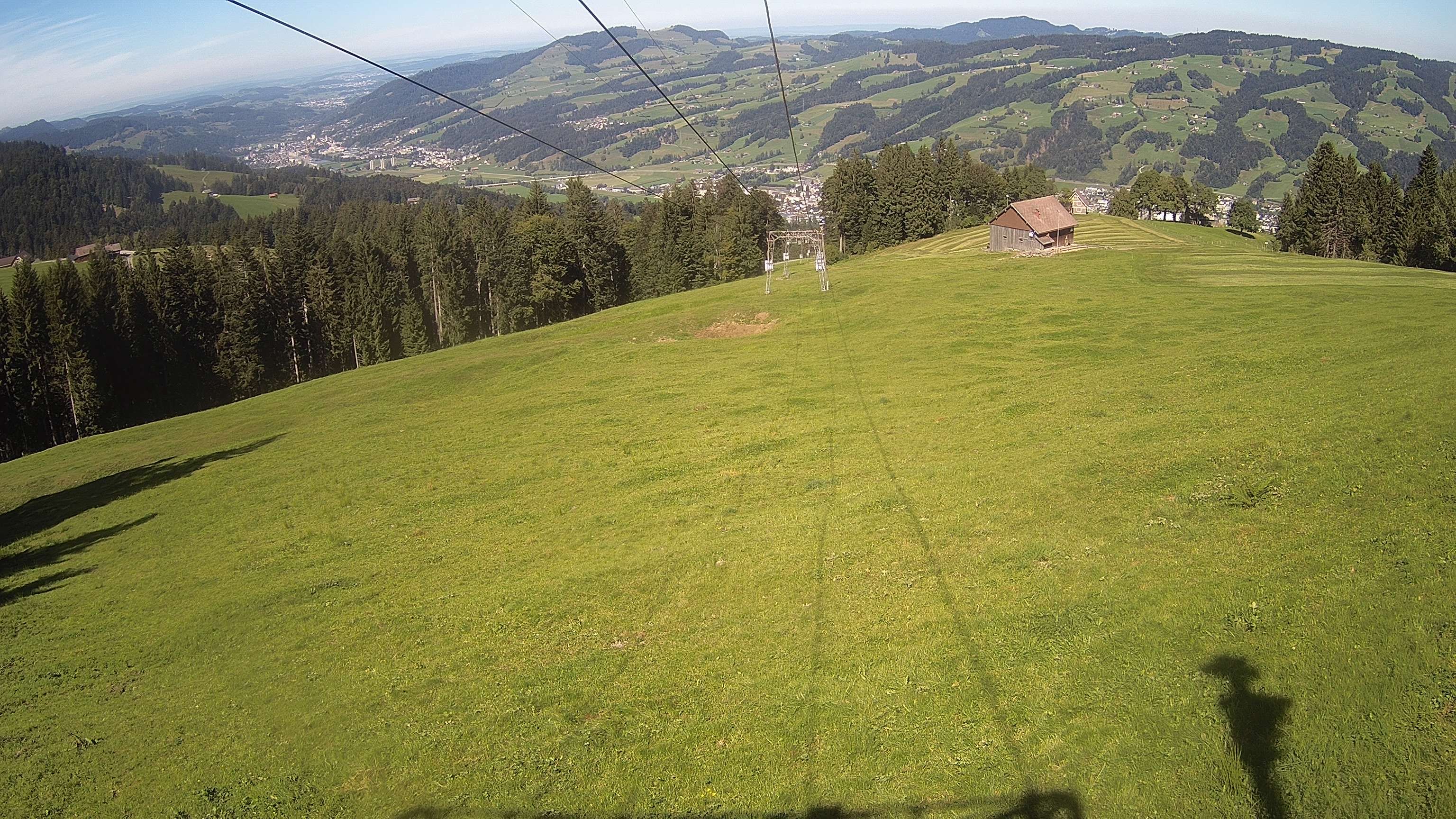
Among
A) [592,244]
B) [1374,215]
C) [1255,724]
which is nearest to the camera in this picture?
[1255,724]

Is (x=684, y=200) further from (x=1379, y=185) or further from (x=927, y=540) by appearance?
(x=927, y=540)

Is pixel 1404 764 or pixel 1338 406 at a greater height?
pixel 1338 406

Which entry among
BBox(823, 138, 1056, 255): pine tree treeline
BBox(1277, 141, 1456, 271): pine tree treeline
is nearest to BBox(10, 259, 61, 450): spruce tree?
BBox(823, 138, 1056, 255): pine tree treeline

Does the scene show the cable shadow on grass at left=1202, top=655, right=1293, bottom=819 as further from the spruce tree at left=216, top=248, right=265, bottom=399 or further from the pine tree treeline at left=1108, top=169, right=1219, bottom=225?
the pine tree treeline at left=1108, top=169, right=1219, bottom=225

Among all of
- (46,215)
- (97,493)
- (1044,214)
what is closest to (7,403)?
(97,493)

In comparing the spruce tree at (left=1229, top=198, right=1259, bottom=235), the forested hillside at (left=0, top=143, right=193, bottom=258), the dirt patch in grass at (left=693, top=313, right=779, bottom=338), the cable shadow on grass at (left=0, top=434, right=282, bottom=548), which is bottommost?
the cable shadow on grass at (left=0, top=434, right=282, bottom=548)

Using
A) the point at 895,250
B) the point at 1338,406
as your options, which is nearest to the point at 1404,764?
the point at 1338,406

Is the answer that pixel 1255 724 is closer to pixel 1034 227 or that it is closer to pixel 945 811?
pixel 945 811
